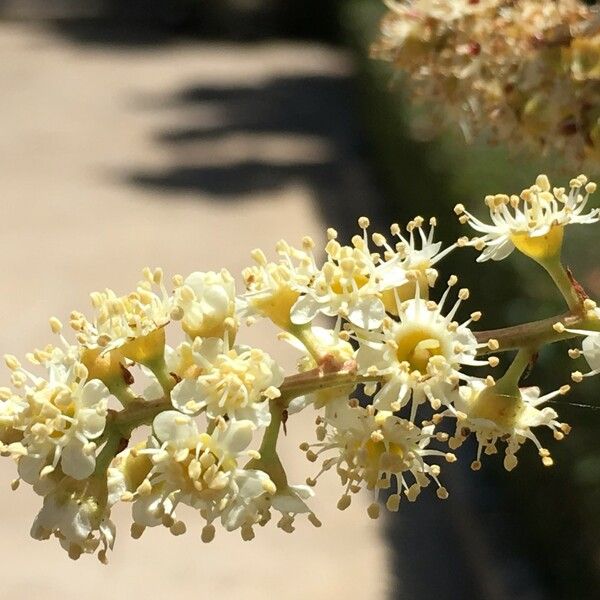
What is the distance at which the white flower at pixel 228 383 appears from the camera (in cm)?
106

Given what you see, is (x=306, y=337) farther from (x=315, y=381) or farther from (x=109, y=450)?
(x=109, y=450)

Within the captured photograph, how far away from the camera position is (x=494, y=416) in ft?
3.69

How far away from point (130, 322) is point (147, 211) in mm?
7117

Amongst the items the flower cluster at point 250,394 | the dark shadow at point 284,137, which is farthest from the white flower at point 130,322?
the dark shadow at point 284,137

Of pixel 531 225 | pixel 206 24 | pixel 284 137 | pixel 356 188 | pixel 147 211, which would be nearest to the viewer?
pixel 531 225

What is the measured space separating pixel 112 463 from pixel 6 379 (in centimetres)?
467

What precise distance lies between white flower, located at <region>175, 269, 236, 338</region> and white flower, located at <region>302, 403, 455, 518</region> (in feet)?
0.46

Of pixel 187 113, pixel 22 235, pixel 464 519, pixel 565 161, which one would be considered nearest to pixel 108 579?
pixel 464 519

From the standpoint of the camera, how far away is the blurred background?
14.0ft

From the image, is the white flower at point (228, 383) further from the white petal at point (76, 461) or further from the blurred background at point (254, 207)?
the blurred background at point (254, 207)

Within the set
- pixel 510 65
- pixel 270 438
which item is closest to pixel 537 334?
pixel 270 438

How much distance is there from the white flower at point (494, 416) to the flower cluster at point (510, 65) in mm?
486

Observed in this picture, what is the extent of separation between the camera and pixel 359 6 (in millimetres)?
10719

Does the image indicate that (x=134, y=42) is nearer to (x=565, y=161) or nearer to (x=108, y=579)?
(x=108, y=579)
